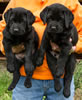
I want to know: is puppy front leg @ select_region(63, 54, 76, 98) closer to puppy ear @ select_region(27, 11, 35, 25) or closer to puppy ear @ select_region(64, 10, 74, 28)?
puppy ear @ select_region(64, 10, 74, 28)

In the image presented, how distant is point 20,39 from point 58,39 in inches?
18.9

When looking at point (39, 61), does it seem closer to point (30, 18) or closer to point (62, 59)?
point (62, 59)

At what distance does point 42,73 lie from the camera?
9.94 feet

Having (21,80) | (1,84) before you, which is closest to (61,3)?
(21,80)

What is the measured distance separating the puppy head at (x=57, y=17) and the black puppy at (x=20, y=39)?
208 mm

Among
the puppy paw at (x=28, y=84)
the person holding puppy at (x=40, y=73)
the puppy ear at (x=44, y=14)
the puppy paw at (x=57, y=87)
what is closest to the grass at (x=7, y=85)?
the person holding puppy at (x=40, y=73)

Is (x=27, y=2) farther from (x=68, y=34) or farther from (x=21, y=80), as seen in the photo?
(x=21, y=80)

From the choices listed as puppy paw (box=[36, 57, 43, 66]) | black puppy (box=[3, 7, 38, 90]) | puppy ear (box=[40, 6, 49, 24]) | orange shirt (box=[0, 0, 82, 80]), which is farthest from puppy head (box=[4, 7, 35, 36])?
puppy paw (box=[36, 57, 43, 66])

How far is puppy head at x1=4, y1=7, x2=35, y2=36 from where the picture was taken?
283 cm

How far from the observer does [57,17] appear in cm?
281

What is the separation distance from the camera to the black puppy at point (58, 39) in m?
2.80

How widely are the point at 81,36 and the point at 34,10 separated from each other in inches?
28.6

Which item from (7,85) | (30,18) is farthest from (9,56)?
(7,85)

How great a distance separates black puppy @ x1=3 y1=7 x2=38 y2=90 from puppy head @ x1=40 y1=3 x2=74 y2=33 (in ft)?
0.68
